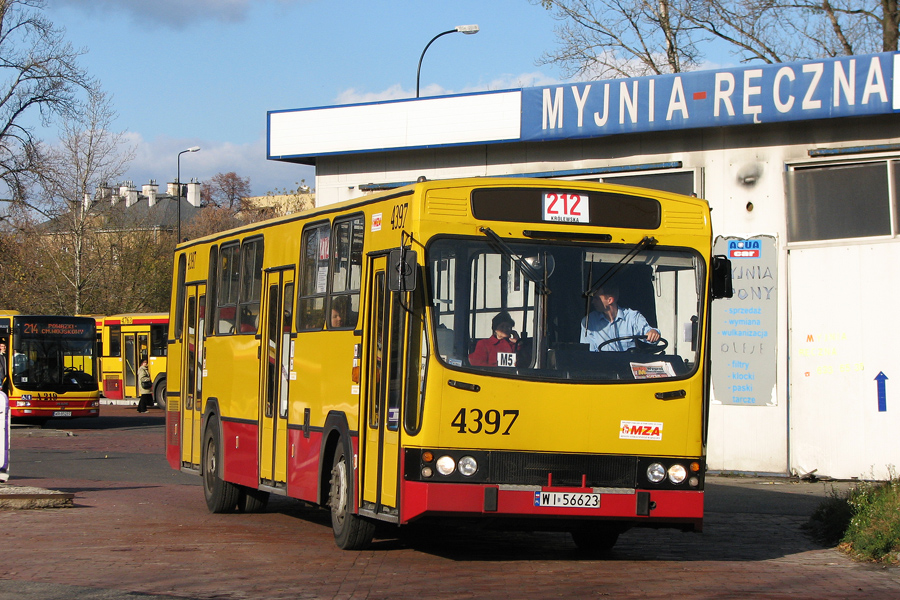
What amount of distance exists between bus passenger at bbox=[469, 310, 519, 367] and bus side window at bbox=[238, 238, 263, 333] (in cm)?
449

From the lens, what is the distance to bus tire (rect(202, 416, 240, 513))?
13.7 m

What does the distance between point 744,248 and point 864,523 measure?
763cm

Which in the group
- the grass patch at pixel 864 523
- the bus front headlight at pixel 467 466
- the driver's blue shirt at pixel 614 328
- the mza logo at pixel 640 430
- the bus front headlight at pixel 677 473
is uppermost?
the driver's blue shirt at pixel 614 328

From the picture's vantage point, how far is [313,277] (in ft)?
37.7

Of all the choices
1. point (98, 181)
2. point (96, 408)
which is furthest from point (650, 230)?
point (98, 181)

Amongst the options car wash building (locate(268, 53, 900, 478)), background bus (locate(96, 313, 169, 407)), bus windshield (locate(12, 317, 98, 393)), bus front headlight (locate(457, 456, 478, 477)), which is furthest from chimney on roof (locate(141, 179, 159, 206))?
bus front headlight (locate(457, 456, 478, 477))

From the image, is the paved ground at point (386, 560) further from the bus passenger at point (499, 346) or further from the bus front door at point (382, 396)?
the bus passenger at point (499, 346)

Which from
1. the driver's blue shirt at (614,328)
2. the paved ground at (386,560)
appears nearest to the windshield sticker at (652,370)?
the driver's blue shirt at (614,328)

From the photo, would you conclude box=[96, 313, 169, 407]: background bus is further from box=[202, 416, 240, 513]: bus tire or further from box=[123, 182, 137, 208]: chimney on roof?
box=[123, 182, 137, 208]: chimney on roof

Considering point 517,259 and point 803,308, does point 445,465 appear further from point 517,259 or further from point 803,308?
point 803,308

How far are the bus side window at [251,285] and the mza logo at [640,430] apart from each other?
506cm

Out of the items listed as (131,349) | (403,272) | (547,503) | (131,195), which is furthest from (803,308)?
(131,195)

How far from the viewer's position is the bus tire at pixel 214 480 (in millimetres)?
13672

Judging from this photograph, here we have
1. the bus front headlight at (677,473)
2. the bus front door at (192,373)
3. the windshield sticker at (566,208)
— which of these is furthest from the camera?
the bus front door at (192,373)
